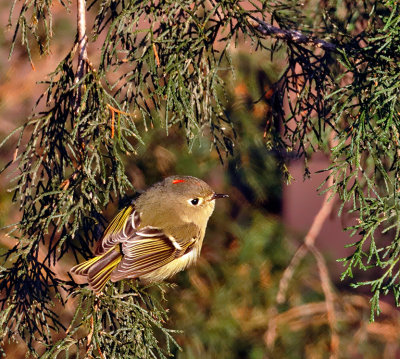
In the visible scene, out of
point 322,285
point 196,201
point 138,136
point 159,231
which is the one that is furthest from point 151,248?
point 322,285

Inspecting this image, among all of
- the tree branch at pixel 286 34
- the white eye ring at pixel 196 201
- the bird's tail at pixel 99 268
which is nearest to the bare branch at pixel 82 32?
the tree branch at pixel 286 34

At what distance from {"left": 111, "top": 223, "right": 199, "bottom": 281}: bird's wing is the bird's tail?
21 mm

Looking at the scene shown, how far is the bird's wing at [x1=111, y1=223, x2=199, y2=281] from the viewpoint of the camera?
1.53 metres

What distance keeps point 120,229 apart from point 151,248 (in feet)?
0.45

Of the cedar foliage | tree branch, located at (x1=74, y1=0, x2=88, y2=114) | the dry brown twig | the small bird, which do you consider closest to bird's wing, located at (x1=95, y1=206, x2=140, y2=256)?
the small bird

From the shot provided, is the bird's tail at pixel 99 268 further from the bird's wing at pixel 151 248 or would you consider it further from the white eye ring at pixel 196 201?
the white eye ring at pixel 196 201

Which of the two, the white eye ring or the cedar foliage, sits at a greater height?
the cedar foliage

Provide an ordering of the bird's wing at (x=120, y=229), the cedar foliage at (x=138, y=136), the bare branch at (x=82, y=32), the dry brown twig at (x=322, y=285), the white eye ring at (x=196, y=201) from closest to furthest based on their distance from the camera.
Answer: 1. the cedar foliage at (x=138, y=136)
2. the bare branch at (x=82, y=32)
3. the bird's wing at (x=120, y=229)
4. the white eye ring at (x=196, y=201)
5. the dry brown twig at (x=322, y=285)

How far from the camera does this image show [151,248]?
5.67ft

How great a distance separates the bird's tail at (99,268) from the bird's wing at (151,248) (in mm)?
21

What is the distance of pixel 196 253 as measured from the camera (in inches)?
75.2

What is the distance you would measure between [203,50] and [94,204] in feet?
1.33

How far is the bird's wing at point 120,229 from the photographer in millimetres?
1521

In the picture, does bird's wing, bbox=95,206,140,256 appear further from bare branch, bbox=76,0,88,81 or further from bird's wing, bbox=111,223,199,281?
bare branch, bbox=76,0,88,81
